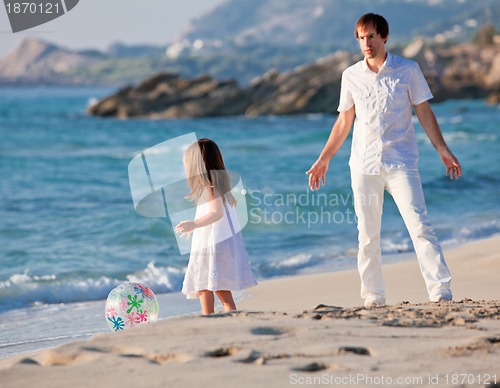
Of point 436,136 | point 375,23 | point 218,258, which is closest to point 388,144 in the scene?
point 436,136

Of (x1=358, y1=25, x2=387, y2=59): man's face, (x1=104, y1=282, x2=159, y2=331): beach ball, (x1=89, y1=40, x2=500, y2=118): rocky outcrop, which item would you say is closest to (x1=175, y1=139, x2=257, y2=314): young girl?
(x1=104, y1=282, x2=159, y2=331): beach ball

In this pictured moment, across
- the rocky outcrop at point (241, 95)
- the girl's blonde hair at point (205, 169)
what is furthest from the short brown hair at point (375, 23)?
the rocky outcrop at point (241, 95)

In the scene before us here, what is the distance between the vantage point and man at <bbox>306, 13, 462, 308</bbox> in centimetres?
551

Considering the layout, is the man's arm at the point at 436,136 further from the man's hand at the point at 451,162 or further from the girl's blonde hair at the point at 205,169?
the girl's blonde hair at the point at 205,169

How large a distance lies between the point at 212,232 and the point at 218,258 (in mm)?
160

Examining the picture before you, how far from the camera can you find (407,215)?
5.57 meters

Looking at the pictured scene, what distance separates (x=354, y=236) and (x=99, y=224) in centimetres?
368

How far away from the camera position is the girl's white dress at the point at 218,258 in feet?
17.9

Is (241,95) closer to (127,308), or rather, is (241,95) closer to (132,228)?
(132,228)

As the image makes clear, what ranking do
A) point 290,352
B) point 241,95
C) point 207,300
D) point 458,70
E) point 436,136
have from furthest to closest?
point 458,70 < point 241,95 < point 436,136 < point 207,300 < point 290,352

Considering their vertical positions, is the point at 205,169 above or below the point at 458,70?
below

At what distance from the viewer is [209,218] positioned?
5430mm

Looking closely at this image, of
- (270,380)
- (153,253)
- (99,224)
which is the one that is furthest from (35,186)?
(270,380)

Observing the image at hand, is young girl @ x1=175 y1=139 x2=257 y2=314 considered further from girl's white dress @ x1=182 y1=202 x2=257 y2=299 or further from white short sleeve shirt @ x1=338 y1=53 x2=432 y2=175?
white short sleeve shirt @ x1=338 y1=53 x2=432 y2=175
